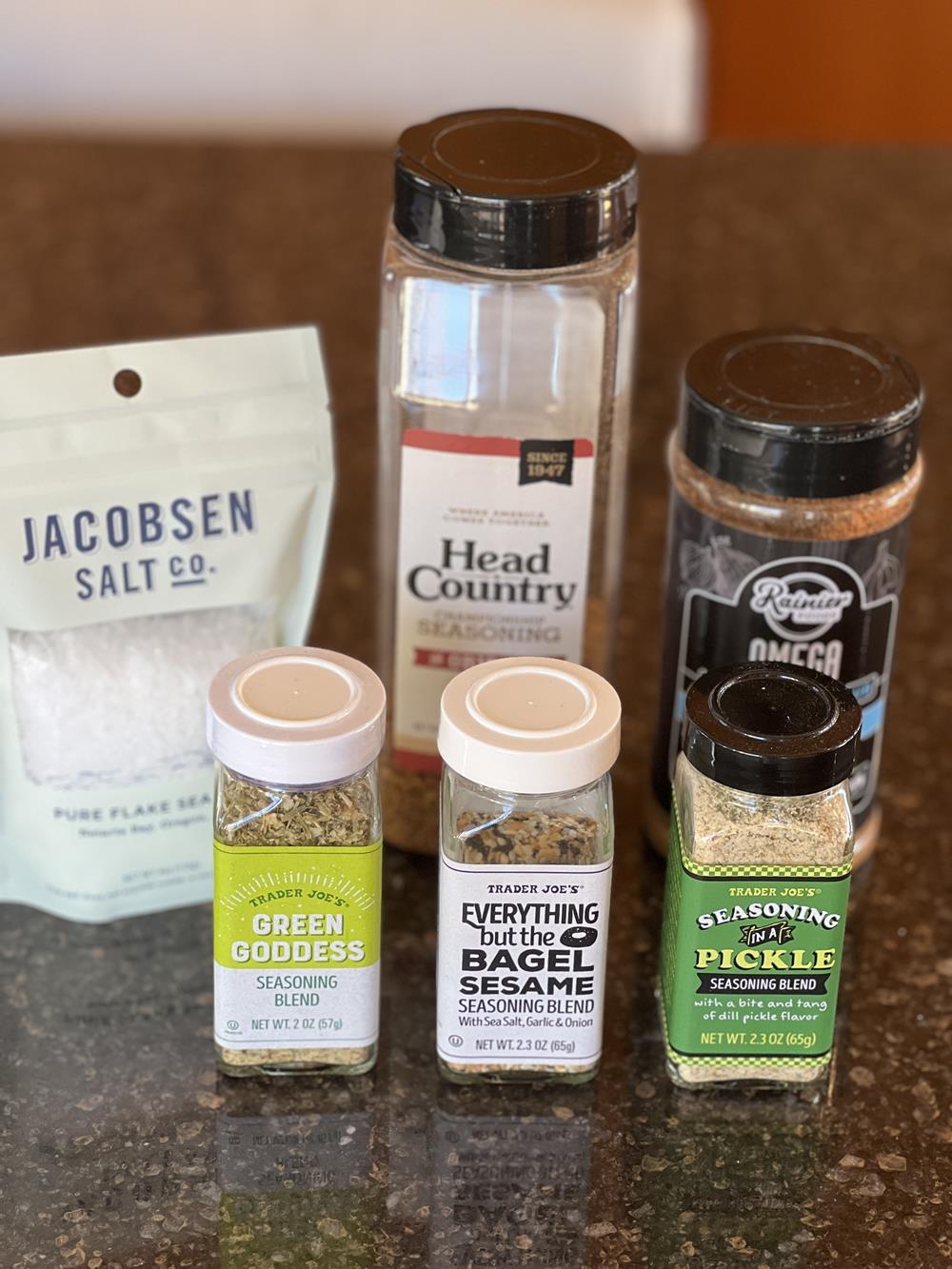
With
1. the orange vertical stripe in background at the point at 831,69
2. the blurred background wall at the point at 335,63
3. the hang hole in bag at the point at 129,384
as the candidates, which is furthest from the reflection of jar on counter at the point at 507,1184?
the orange vertical stripe in background at the point at 831,69

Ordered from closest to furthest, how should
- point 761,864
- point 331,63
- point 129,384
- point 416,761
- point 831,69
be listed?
point 761,864 < point 129,384 < point 416,761 < point 331,63 < point 831,69

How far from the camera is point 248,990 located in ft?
2.46

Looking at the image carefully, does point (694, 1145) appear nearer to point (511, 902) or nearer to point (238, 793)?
point (511, 902)

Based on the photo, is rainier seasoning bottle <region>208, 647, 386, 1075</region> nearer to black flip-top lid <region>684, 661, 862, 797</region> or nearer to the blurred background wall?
black flip-top lid <region>684, 661, 862, 797</region>

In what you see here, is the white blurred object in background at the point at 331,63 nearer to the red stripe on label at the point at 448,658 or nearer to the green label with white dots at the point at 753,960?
the red stripe on label at the point at 448,658

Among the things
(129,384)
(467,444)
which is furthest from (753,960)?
(129,384)

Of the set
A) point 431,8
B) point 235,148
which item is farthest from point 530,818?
point 431,8

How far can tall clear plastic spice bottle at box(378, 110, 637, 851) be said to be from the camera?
785 mm

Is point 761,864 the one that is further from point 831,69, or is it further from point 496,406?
point 831,69

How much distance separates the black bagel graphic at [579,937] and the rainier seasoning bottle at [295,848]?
8cm

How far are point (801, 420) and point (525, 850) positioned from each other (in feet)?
0.77

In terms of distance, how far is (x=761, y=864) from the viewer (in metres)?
0.71

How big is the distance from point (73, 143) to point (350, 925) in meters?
1.05

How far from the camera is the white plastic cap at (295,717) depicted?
703 millimetres
